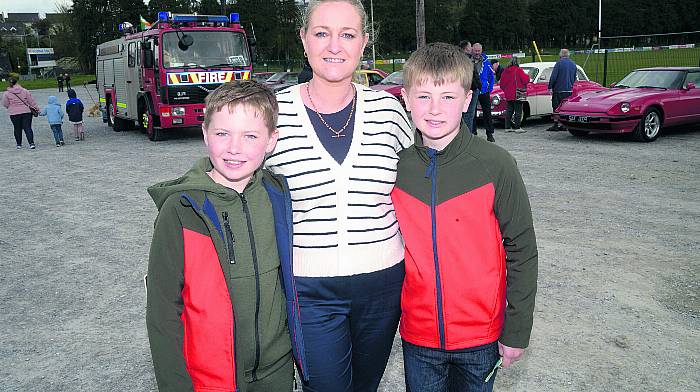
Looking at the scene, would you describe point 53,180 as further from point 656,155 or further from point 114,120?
point 656,155

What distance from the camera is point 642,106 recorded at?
11.3m

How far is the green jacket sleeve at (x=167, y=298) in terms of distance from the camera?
1794 millimetres

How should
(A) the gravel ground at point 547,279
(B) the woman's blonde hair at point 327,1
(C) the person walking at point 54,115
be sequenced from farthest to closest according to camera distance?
(C) the person walking at point 54,115
(A) the gravel ground at point 547,279
(B) the woman's blonde hair at point 327,1

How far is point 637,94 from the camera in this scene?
38.5 ft

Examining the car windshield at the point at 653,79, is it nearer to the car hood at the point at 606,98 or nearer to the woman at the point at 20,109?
the car hood at the point at 606,98

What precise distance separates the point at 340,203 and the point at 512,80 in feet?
39.4

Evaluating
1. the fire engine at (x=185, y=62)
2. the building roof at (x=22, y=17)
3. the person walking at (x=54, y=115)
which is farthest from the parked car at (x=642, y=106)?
the building roof at (x=22, y=17)

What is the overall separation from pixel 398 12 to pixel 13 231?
91.5 metres

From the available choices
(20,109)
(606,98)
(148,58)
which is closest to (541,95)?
(606,98)

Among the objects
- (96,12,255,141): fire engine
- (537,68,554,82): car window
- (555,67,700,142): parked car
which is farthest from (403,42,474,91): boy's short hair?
(537,68,554,82): car window

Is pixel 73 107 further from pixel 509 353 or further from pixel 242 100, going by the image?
pixel 509 353

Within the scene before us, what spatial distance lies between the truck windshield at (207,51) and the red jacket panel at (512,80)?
624cm

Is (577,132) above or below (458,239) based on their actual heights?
below

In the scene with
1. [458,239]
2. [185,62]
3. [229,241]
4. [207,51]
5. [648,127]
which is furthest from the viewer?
[207,51]
